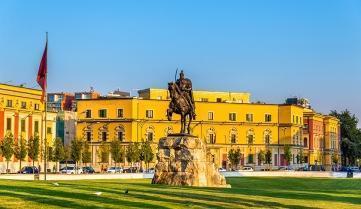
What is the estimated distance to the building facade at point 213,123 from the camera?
136025mm

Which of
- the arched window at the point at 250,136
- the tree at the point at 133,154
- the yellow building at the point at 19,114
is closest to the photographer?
the yellow building at the point at 19,114

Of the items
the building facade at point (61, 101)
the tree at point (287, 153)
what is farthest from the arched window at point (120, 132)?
the tree at point (287, 153)

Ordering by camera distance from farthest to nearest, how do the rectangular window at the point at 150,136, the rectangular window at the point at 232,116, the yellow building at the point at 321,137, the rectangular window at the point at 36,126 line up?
the yellow building at the point at 321,137 < the rectangular window at the point at 232,116 < the rectangular window at the point at 150,136 < the rectangular window at the point at 36,126

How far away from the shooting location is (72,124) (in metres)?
144

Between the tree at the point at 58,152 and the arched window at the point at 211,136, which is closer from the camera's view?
the tree at the point at 58,152

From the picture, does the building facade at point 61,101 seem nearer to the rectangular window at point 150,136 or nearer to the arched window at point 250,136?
the rectangular window at point 150,136

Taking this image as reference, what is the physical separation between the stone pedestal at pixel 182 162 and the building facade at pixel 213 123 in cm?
8395

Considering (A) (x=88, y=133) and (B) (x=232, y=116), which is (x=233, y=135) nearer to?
(B) (x=232, y=116)

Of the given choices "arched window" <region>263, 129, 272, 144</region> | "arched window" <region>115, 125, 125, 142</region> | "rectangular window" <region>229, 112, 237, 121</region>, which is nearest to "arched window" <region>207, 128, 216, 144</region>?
"rectangular window" <region>229, 112, 237, 121</region>

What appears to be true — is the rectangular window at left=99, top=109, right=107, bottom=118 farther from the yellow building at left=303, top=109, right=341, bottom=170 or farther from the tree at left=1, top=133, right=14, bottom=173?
the yellow building at left=303, top=109, right=341, bottom=170

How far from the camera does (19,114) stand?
108m

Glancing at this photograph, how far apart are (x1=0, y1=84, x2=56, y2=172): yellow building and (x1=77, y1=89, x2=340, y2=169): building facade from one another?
2367 centimetres

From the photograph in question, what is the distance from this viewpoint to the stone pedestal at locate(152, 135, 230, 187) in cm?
4275

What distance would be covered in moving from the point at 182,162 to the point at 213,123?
329 feet
